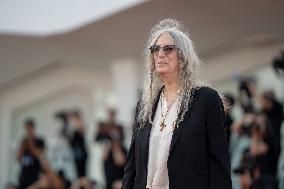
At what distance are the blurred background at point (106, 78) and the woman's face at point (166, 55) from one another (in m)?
3.87

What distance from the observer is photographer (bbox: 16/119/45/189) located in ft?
38.6

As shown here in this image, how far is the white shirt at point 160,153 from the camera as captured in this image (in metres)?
3.65

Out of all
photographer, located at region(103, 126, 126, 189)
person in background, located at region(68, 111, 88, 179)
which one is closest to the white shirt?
photographer, located at region(103, 126, 126, 189)

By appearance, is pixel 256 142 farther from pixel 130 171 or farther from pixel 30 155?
pixel 130 171

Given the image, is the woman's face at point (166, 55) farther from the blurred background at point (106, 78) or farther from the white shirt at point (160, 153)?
the blurred background at point (106, 78)

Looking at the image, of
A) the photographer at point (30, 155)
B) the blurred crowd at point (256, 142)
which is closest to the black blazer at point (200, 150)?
the blurred crowd at point (256, 142)

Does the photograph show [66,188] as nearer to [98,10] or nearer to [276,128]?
[98,10]

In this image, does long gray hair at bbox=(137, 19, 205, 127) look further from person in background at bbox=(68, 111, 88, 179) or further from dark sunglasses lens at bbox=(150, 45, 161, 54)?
person in background at bbox=(68, 111, 88, 179)

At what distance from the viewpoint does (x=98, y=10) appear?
11.3 meters

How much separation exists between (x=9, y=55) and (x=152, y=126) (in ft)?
34.0

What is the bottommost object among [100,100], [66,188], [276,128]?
[66,188]

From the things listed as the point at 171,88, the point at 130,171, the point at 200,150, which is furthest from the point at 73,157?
the point at 200,150

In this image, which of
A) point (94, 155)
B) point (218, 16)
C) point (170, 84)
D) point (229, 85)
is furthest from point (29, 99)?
point (170, 84)

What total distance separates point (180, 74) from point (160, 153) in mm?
467
